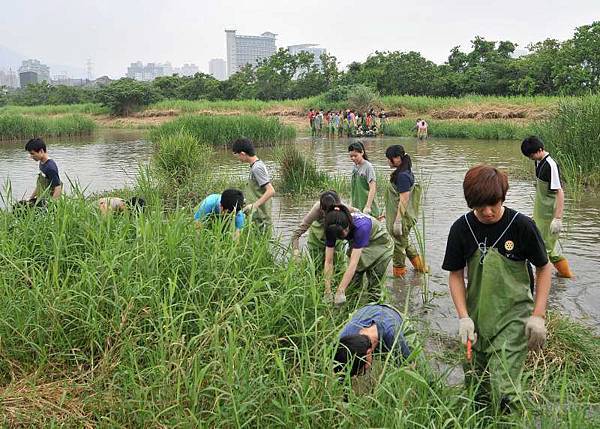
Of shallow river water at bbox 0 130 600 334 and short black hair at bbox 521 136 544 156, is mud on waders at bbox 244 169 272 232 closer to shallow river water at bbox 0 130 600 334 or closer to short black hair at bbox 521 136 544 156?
Answer: shallow river water at bbox 0 130 600 334

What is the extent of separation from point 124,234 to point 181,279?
63cm

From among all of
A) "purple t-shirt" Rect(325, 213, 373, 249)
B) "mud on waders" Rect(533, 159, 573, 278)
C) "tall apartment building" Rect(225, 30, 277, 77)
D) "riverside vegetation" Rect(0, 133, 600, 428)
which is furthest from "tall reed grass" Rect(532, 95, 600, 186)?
"tall apartment building" Rect(225, 30, 277, 77)

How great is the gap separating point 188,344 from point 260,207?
3.04 m

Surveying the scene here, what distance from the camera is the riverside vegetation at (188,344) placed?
2695 mm

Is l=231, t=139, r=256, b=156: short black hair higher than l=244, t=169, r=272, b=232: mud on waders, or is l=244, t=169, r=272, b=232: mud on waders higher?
l=231, t=139, r=256, b=156: short black hair

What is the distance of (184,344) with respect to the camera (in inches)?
A: 125

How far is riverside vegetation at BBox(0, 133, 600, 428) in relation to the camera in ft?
8.84

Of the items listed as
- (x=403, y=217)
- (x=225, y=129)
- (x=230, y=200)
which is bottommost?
(x=403, y=217)

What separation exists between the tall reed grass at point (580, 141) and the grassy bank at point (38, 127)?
25.4 meters

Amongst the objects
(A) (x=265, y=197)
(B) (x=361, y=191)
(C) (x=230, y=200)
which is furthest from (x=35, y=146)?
(B) (x=361, y=191)

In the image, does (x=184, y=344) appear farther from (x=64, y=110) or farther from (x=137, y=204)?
(x=64, y=110)

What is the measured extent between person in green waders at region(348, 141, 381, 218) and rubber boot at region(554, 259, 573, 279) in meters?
1.99

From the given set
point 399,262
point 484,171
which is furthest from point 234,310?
point 399,262

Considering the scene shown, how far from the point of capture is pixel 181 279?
3.77 meters
